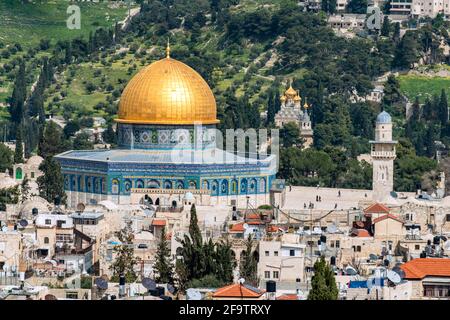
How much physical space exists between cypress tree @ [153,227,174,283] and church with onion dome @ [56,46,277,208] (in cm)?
1448

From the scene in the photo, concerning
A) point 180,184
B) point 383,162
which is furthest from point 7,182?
point 383,162

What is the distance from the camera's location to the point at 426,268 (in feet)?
112

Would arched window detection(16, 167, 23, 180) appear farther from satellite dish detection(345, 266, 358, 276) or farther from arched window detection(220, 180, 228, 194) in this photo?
Answer: satellite dish detection(345, 266, 358, 276)

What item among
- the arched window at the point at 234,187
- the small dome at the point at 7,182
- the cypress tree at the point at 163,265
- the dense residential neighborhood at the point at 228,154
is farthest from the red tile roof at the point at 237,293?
the small dome at the point at 7,182

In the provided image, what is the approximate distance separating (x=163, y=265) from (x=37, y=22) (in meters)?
72.6

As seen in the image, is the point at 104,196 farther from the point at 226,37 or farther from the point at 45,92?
the point at 226,37

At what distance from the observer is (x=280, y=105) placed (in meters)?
81.7

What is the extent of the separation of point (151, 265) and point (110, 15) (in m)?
73.2

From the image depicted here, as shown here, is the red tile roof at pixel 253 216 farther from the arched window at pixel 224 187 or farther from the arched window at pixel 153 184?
the arched window at pixel 153 184

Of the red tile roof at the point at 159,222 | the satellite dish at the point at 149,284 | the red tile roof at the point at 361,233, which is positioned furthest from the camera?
the red tile roof at the point at 159,222

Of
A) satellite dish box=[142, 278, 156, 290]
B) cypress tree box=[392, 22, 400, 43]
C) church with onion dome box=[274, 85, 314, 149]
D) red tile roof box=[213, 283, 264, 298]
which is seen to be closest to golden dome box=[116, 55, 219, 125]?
church with onion dome box=[274, 85, 314, 149]

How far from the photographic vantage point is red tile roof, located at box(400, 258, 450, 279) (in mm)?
33594

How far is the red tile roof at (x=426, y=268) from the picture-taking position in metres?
33.6

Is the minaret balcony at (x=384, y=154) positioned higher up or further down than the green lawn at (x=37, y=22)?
further down
